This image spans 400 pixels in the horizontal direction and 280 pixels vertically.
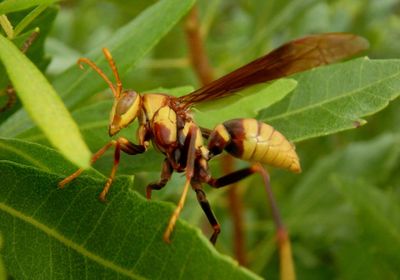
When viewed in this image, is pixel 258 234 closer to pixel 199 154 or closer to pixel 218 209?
pixel 218 209

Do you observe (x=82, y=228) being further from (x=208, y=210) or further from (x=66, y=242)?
(x=208, y=210)

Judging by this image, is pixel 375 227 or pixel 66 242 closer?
pixel 66 242

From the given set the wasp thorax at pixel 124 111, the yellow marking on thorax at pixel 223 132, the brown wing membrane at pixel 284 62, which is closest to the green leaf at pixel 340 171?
the brown wing membrane at pixel 284 62

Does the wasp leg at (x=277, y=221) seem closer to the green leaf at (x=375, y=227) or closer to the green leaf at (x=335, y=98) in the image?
the green leaf at (x=335, y=98)

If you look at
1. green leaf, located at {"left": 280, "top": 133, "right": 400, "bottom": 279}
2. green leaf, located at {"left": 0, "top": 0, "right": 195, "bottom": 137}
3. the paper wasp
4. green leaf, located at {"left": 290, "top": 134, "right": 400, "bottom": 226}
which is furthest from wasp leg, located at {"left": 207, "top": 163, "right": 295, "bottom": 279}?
green leaf, located at {"left": 290, "top": 134, "right": 400, "bottom": 226}

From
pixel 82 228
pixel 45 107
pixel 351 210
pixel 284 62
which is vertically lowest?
pixel 351 210

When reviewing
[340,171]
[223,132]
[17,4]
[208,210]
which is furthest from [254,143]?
[340,171]
